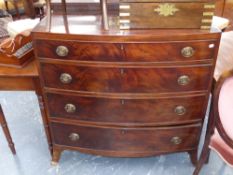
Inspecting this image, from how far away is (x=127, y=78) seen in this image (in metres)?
1.49

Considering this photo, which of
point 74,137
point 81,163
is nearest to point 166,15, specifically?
point 74,137

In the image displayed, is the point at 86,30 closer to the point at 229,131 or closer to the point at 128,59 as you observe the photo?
the point at 128,59

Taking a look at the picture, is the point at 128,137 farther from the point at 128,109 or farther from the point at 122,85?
the point at 122,85

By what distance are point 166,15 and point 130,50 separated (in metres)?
0.26

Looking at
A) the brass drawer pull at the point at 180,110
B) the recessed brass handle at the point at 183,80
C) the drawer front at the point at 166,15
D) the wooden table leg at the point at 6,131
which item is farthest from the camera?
the wooden table leg at the point at 6,131

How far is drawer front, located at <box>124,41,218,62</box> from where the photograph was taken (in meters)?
1.38

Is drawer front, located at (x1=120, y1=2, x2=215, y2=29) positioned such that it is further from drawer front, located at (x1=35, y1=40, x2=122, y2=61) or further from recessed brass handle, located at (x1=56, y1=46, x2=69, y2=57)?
recessed brass handle, located at (x1=56, y1=46, x2=69, y2=57)

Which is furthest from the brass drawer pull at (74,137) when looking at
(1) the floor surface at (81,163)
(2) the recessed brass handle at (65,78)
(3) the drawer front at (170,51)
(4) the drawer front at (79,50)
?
(3) the drawer front at (170,51)

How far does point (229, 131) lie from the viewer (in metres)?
1.29

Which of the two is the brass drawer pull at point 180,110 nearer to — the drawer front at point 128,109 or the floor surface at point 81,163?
the drawer front at point 128,109

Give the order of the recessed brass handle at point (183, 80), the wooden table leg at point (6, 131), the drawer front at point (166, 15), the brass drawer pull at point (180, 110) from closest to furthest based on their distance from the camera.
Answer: the drawer front at point (166, 15)
the recessed brass handle at point (183, 80)
the brass drawer pull at point (180, 110)
the wooden table leg at point (6, 131)

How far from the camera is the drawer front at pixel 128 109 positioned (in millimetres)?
1586

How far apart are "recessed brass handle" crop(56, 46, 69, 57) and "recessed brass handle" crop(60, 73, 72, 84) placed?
129mm

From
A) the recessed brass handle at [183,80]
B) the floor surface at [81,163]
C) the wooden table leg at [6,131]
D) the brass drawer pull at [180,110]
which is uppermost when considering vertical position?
the recessed brass handle at [183,80]
